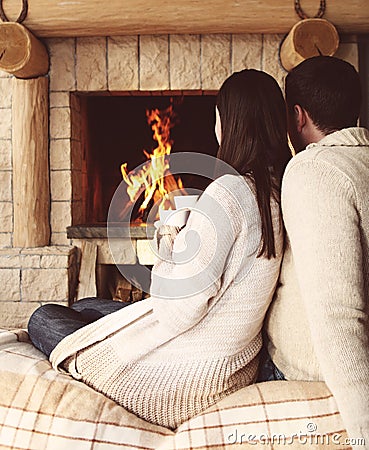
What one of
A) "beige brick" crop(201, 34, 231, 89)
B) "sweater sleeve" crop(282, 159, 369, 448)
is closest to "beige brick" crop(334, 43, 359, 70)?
"beige brick" crop(201, 34, 231, 89)

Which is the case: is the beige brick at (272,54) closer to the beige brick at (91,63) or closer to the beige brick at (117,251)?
the beige brick at (91,63)

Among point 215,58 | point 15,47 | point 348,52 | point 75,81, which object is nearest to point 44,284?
point 75,81

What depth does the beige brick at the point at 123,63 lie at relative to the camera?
361 centimetres

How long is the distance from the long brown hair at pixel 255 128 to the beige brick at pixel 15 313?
2270 millimetres

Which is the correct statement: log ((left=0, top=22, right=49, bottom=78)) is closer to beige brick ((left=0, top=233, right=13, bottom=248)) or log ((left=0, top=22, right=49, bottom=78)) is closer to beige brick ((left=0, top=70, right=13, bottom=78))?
beige brick ((left=0, top=70, right=13, bottom=78))

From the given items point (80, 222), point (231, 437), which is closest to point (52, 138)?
point (80, 222)

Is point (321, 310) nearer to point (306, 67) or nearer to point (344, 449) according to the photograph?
point (344, 449)

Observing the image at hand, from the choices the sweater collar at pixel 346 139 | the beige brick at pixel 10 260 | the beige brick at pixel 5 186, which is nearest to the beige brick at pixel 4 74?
the beige brick at pixel 5 186

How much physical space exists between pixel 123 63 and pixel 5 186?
0.95 m

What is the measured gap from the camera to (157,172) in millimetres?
3926

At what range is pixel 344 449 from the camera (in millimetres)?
1393

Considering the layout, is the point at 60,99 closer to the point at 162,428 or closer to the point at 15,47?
the point at 15,47

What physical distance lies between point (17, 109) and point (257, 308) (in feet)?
8.02

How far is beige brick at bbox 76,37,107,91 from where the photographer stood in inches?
143
